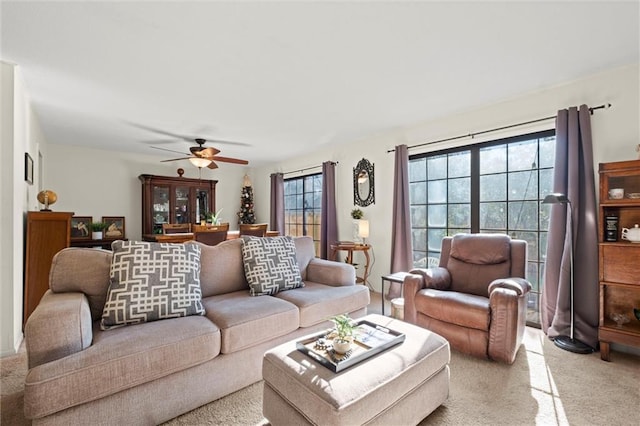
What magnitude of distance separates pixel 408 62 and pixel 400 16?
22.9 inches

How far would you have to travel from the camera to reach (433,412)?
1714mm

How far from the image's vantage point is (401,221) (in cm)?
391

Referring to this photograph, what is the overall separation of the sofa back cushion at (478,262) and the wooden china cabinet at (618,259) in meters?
0.66

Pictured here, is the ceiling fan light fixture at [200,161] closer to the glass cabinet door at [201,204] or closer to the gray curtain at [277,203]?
the glass cabinet door at [201,204]

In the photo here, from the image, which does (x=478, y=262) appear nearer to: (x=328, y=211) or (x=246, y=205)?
(x=328, y=211)

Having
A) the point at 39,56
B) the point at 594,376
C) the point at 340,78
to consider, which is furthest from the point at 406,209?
the point at 39,56

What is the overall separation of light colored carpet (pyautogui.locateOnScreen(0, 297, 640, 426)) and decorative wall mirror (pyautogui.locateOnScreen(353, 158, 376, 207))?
2.57 metres

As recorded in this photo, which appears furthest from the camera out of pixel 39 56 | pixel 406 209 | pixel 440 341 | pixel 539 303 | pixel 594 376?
pixel 406 209

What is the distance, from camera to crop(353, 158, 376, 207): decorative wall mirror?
176 inches

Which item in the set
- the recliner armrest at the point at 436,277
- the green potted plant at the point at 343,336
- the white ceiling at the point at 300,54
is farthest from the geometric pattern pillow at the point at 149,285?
the recliner armrest at the point at 436,277

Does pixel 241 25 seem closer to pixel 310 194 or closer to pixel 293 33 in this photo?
pixel 293 33

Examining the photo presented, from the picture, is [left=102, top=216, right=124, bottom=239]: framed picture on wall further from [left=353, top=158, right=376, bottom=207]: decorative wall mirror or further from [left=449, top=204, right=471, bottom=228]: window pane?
[left=449, top=204, right=471, bottom=228]: window pane

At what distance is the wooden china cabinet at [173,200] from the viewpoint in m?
5.38

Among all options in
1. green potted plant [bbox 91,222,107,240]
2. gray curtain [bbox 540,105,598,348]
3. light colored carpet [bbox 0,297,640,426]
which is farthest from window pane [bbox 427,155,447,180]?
green potted plant [bbox 91,222,107,240]
